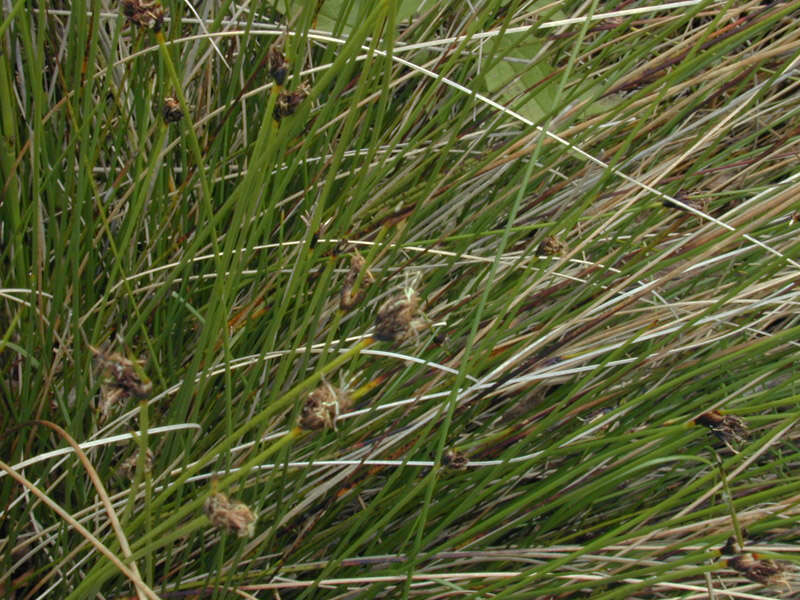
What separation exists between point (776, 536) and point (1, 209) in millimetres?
922

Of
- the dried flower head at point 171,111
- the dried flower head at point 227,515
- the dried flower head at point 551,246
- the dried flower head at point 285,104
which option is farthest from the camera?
the dried flower head at point 551,246

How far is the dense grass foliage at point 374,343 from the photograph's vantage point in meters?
0.69

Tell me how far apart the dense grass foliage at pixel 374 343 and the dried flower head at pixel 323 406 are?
0.52 feet

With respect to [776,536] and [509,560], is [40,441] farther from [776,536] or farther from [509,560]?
[776,536]

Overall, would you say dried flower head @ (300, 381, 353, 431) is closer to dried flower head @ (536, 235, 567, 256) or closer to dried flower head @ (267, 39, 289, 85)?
dried flower head @ (267, 39, 289, 85)

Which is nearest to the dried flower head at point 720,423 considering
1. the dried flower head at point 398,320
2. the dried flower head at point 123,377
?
the dried flower head at point 398,320

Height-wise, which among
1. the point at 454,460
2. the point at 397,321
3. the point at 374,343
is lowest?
the point at 454,460

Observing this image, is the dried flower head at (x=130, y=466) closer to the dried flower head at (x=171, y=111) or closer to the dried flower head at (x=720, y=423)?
the dried flower head at (x=171, y=111)

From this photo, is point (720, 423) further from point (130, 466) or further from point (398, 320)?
point (130, 466)

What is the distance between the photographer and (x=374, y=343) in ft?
1.98

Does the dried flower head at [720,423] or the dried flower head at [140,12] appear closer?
the dried flower head at [140,12]

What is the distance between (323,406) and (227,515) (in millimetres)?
76

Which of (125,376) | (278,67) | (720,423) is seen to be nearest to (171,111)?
(278,67)

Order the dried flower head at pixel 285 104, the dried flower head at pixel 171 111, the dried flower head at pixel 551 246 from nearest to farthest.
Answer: the dried flower head at pixel 285 104 → the dried flower head at pixel 171 111 → the dried flower head at pixel 551 246
